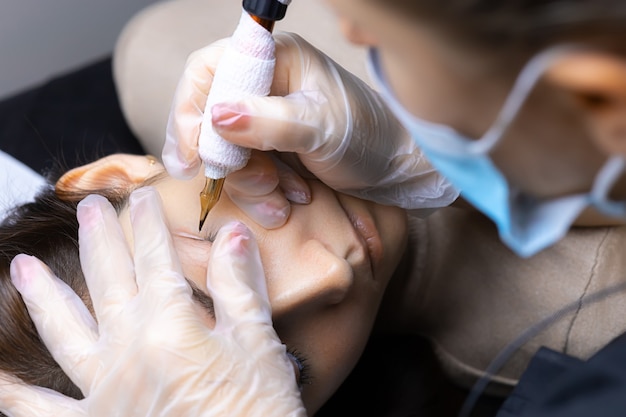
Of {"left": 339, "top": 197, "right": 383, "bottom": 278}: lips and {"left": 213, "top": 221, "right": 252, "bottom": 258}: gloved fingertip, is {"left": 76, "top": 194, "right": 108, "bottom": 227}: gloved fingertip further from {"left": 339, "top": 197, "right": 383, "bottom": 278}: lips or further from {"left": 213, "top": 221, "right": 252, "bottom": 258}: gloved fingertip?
{"left": 339, "top": 197, "right": 383, "bottom": 278}: lips

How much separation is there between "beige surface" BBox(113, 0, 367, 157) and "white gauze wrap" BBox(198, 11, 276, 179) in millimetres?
524

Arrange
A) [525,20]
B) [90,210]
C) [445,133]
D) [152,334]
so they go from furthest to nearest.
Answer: [90,210], [152,334], [445,133], [525,20]

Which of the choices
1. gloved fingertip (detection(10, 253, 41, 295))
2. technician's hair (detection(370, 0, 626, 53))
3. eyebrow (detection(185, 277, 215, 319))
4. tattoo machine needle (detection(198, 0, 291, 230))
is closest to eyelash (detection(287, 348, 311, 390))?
eyebrow (detection(185, 277, 215, 319))

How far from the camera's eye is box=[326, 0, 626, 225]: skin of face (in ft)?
1.70

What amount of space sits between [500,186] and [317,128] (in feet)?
1.11

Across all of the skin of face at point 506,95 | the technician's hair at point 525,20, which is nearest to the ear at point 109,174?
the skin of face at point 506,95

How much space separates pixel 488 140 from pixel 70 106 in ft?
4.02

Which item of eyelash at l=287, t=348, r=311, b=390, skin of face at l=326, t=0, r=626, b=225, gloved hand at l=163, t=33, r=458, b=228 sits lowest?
eyelash at l=287, t=348, r=311, b=390

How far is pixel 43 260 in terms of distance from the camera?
3.32ft

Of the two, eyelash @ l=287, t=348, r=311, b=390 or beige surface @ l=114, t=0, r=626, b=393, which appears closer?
eyelash @ l=287, t=348, r=311, b=390

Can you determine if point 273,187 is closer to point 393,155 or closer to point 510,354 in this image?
point 393,155

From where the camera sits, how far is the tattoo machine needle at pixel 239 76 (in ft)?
2.78

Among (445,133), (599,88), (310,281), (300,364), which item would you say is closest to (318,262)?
(310,281)

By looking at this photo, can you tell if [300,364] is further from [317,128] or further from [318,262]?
[317,128]
